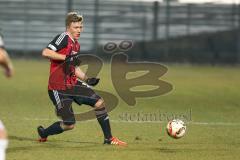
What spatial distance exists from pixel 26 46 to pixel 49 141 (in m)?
25.7

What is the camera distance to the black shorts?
397 inches

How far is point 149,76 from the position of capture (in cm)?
1917

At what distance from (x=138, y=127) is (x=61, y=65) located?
2.71 metres

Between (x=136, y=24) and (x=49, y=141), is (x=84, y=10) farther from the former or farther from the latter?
(x=49, y=141)

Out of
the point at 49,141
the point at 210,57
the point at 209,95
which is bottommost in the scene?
the point at 210,57

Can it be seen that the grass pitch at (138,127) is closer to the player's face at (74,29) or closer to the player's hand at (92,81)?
the player's hand at (92,81)

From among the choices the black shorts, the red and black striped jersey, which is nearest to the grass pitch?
the black shorts

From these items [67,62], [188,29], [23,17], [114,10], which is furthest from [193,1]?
[67,62]

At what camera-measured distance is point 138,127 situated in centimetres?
1230

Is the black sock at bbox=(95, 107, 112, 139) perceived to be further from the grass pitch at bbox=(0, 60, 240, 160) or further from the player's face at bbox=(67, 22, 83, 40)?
the player's face at bbox=(67, 22, 83, 40)

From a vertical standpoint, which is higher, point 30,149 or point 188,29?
point 30,149

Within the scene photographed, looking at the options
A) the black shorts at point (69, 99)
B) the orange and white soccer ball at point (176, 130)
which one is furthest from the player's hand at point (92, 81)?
the orange and white soccer ball at point (176, 130)

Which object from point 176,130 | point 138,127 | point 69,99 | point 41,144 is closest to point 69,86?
point 69,99

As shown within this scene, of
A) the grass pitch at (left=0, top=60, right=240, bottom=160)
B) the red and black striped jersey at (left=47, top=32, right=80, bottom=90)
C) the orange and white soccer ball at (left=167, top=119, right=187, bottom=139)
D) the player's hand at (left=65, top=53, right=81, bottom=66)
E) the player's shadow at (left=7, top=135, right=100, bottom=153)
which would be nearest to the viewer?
the grass pitch at (left=0, top=60, right=240, bottom=160)
